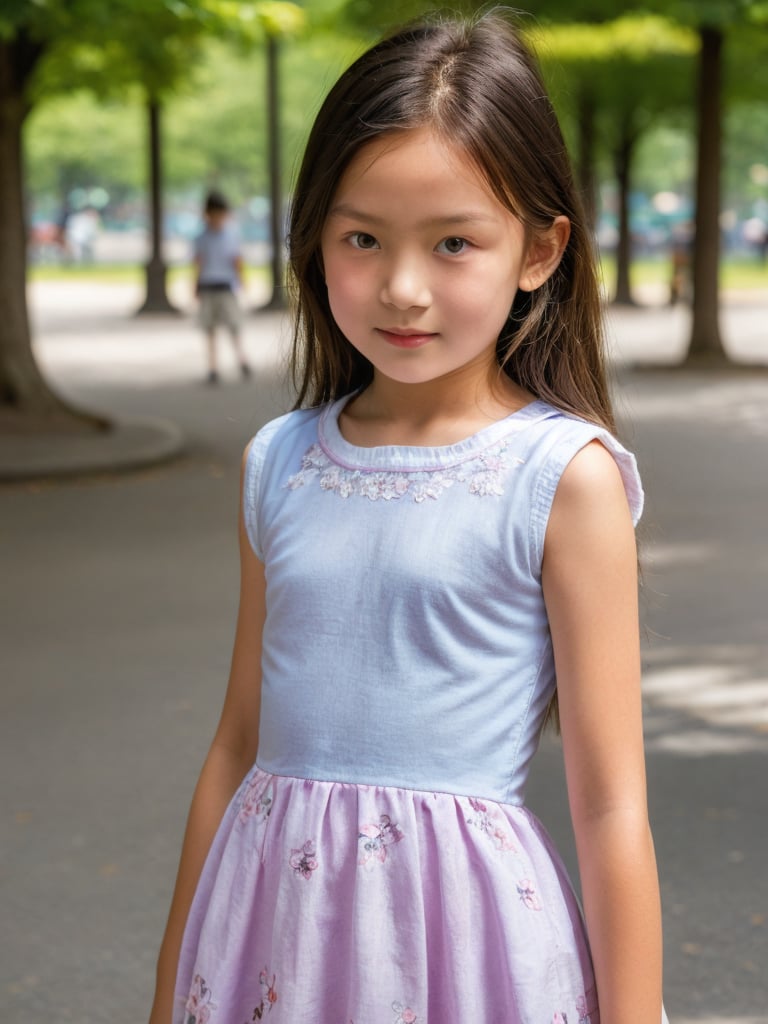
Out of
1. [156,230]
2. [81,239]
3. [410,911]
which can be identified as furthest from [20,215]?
[81,239]

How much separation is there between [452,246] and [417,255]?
45 mm

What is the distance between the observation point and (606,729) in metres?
1.74

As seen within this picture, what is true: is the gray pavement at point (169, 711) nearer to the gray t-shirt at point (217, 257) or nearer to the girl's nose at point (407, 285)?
the girl's nose at point (407, 285)

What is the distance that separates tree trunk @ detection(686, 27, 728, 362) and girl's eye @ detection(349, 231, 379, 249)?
1618cm

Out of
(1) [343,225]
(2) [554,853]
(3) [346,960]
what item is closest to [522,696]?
(2) [554,853]

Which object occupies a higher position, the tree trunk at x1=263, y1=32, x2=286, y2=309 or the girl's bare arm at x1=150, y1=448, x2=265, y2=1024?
the tree trunk at x1=263, y1=32, x2=286, y2=309

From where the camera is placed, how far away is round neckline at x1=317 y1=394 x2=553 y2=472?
1852mm

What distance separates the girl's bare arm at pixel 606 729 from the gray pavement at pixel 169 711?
443mm

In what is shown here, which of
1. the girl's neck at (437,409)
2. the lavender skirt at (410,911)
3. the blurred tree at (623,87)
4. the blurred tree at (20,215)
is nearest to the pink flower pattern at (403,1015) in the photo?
the lavender skirt at (410,911)

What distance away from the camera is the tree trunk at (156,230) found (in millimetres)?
27922

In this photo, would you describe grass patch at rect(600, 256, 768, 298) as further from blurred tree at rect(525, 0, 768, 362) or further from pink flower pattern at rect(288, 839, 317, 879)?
pink flower pattern at rect(288, 839, 317, 879)

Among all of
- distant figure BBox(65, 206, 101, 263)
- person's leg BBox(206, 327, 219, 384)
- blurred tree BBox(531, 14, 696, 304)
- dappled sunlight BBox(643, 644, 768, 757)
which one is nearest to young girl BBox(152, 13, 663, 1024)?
dappled sunlight BBox(643, 644, 768, 757)

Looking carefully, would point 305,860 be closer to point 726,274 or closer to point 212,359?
point 212,359

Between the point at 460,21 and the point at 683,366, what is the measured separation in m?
16.0
